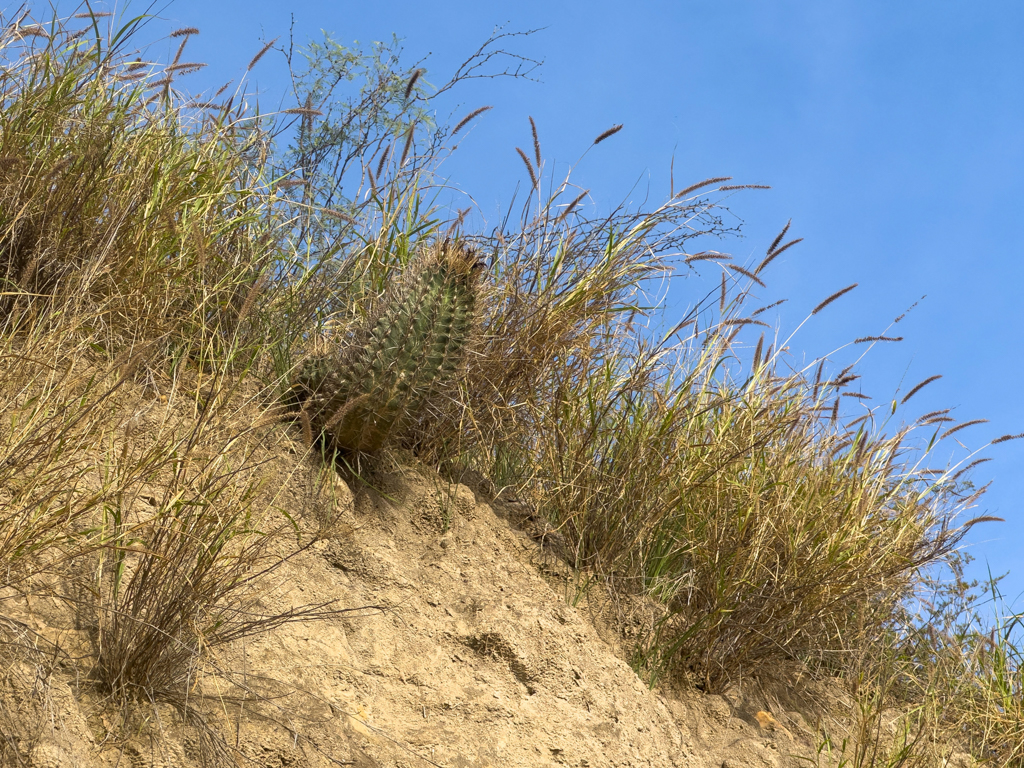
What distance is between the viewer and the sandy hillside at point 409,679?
7.30 ft

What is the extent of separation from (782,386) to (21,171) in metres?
3.38

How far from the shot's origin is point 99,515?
105 inches

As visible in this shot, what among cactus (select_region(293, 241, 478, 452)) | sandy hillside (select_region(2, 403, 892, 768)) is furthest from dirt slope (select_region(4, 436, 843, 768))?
cactus (select_region(293, 241, 478, 452))

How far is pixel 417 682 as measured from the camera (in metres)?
2.95

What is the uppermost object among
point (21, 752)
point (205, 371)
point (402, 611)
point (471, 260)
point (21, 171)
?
point (471, 260)

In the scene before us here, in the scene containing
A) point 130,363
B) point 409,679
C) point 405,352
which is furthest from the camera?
point 405,352

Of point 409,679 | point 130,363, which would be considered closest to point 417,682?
point 409,679

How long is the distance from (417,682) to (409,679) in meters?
0.03

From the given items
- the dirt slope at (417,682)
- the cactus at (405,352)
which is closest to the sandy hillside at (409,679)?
the dirt slope at (417,682)

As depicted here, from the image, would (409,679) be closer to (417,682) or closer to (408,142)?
(417,682)

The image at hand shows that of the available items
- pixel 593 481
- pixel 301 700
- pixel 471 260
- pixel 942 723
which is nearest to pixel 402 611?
pixel 301 700

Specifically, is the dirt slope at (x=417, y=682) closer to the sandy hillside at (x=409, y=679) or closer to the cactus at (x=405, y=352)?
the sandy hillside at (x=409, y=679)

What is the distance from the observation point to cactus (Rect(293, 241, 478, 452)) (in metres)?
3.38

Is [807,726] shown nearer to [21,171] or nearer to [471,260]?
[471,260]
